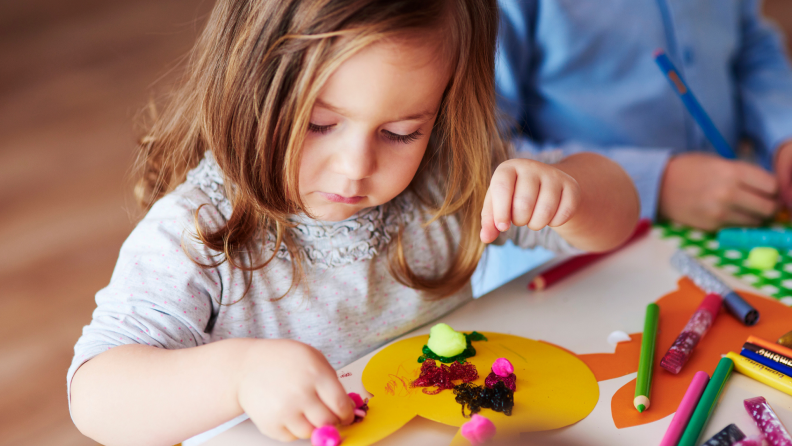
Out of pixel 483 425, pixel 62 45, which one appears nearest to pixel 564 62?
pixel 483 425

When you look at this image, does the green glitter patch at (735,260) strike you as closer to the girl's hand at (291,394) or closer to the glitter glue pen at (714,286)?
the glitter glue pen at (714,286)

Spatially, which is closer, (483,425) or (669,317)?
(483,425)

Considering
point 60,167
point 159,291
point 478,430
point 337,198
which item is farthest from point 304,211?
point 60,167

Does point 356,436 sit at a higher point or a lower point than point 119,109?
lower

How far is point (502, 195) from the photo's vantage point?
1.65ft

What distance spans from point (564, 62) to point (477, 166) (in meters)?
0.34

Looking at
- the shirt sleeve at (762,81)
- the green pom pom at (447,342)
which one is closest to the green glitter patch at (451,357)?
the green pom pom at (447,342)

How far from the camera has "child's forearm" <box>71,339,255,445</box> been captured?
1.39ft

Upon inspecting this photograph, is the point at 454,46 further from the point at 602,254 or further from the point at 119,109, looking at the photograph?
the point at 119,109

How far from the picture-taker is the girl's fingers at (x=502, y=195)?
0.49 metres

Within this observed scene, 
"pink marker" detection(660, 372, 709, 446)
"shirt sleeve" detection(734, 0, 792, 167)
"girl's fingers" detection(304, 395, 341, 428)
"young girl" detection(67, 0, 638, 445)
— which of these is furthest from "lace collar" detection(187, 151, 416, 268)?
"shirt sleeve" detection(734, 0, 792, 167)

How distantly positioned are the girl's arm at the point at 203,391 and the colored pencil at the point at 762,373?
1.02ft

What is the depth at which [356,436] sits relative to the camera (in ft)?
1.36

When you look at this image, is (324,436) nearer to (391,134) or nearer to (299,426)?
(299,426)
